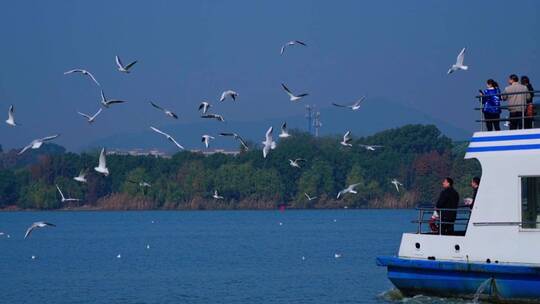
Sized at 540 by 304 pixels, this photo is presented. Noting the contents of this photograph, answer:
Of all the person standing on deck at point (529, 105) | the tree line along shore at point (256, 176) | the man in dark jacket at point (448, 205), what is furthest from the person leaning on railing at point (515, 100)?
the tree line along shore at point (256, 176)

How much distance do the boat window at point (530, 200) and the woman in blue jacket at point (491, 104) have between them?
1.37 metres

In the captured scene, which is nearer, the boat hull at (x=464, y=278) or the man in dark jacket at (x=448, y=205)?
the boat hull at (x=464, y=278)

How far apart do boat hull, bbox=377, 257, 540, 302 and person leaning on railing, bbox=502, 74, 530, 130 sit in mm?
2684

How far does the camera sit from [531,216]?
2492 cm

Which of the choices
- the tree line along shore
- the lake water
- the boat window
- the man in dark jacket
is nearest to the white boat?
the boat window

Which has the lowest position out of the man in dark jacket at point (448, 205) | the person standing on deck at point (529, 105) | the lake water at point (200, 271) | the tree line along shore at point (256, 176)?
the lake water at point (200, 271)

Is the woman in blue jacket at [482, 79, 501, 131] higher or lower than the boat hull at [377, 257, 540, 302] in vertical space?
higher

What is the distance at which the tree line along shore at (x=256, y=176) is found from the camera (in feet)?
473

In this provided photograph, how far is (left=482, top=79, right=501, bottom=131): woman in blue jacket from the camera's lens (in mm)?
25781

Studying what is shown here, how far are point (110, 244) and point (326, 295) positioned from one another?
3315 centimetres

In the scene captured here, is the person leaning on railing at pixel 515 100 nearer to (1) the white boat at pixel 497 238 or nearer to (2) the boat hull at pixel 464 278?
(1) the white boat at pixel 497 238

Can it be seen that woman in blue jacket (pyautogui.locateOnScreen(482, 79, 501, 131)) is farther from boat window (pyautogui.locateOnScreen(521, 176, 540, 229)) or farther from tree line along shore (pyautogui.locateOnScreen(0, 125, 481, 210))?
tree line along shore (pyautogui.locateOnScreen(0, 125, 481, 210))

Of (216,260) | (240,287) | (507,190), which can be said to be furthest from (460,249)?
(216,260)

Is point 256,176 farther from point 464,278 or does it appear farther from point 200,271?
point 464,278
